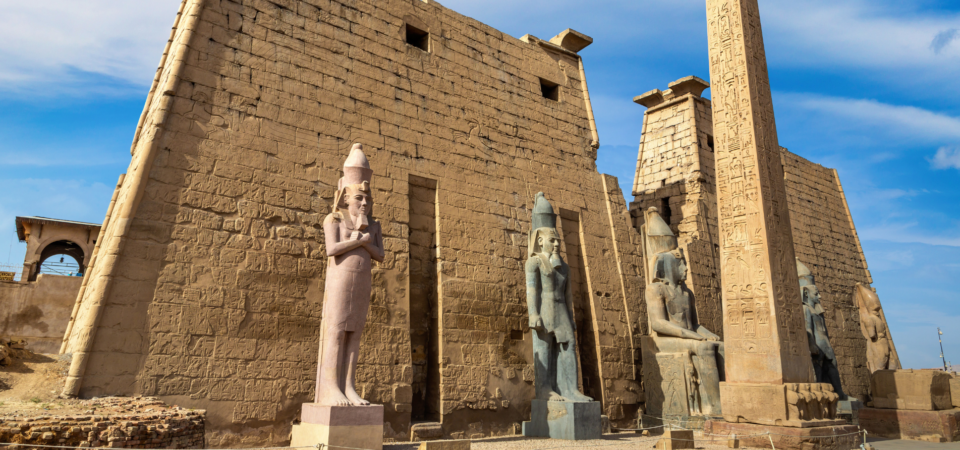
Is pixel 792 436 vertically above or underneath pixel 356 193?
underneath

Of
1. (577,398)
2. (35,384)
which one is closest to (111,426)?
(35,384)

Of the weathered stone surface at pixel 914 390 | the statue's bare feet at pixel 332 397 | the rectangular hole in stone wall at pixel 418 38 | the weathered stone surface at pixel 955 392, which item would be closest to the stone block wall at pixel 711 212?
the weathered stone surface at pixel 914 390

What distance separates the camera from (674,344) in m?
8.00

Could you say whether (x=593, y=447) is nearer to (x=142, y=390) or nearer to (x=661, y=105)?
(x=142, y=390)

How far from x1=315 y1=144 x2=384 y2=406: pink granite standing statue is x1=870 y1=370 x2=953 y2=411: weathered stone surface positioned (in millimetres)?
6855

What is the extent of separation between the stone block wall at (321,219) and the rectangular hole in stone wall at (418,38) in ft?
0.30

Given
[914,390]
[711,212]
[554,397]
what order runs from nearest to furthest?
[554,397]
[914,390]
[711,212]

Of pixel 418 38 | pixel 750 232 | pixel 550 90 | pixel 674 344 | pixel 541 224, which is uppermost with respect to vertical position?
pixel 418 38

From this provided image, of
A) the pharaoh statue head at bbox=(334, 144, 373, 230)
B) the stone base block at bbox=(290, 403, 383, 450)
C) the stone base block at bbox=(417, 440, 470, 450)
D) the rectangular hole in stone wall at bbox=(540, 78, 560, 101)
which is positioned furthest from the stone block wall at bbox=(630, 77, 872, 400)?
the stone base block at bbox=(290, 403, 383, 450)

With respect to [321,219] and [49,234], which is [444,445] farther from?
[49,234]

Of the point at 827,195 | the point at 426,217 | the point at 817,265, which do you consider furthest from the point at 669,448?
the point at 827,195

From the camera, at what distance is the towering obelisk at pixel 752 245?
5.80m

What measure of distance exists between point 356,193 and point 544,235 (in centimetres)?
264

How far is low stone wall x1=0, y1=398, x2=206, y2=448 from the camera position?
3.85 metres
